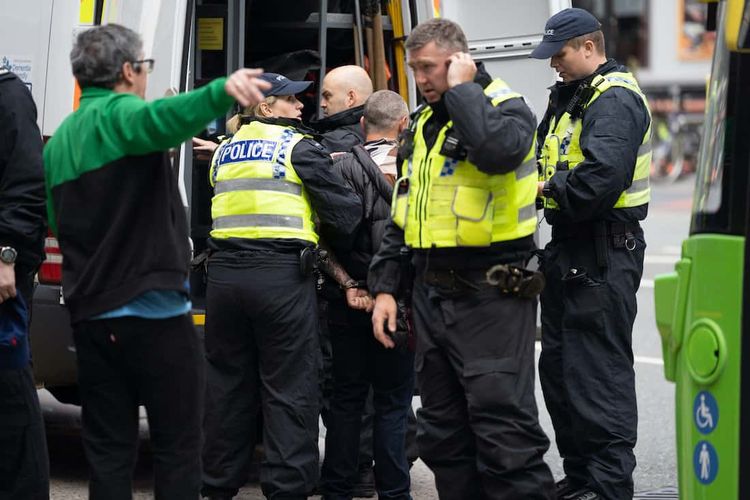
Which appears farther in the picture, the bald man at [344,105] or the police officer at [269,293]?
the bald man at [344,105]

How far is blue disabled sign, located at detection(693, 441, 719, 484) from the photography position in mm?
3834

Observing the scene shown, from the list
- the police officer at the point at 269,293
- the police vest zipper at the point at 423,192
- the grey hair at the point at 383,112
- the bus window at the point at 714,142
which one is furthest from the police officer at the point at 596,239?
the bus window at the point at 714,142

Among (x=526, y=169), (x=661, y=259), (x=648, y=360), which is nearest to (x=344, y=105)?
(x=526, y=169)

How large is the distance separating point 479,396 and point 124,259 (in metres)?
1.24

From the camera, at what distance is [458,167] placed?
15.5 ft

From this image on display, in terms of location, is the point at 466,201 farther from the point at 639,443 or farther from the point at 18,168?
the point at 639,443

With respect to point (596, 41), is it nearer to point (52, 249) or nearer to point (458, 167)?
point (458, 167)

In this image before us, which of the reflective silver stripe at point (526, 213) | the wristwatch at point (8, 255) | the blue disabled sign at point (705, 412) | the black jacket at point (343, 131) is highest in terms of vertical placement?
the black jacket at point (343, 131)

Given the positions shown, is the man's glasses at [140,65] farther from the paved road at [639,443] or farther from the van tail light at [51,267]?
the paved road at [639,443]

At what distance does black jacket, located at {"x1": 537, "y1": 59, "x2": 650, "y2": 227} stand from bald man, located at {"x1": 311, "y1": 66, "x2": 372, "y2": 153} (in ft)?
2.99

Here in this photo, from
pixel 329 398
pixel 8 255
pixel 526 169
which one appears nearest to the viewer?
pixel 526 169

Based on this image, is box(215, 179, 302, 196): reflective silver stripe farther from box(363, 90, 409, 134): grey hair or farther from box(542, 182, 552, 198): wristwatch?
box(542, 182, 552, 198): wristwatch

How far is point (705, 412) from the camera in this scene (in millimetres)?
3877

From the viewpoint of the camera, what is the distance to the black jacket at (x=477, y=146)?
454 centimetres
